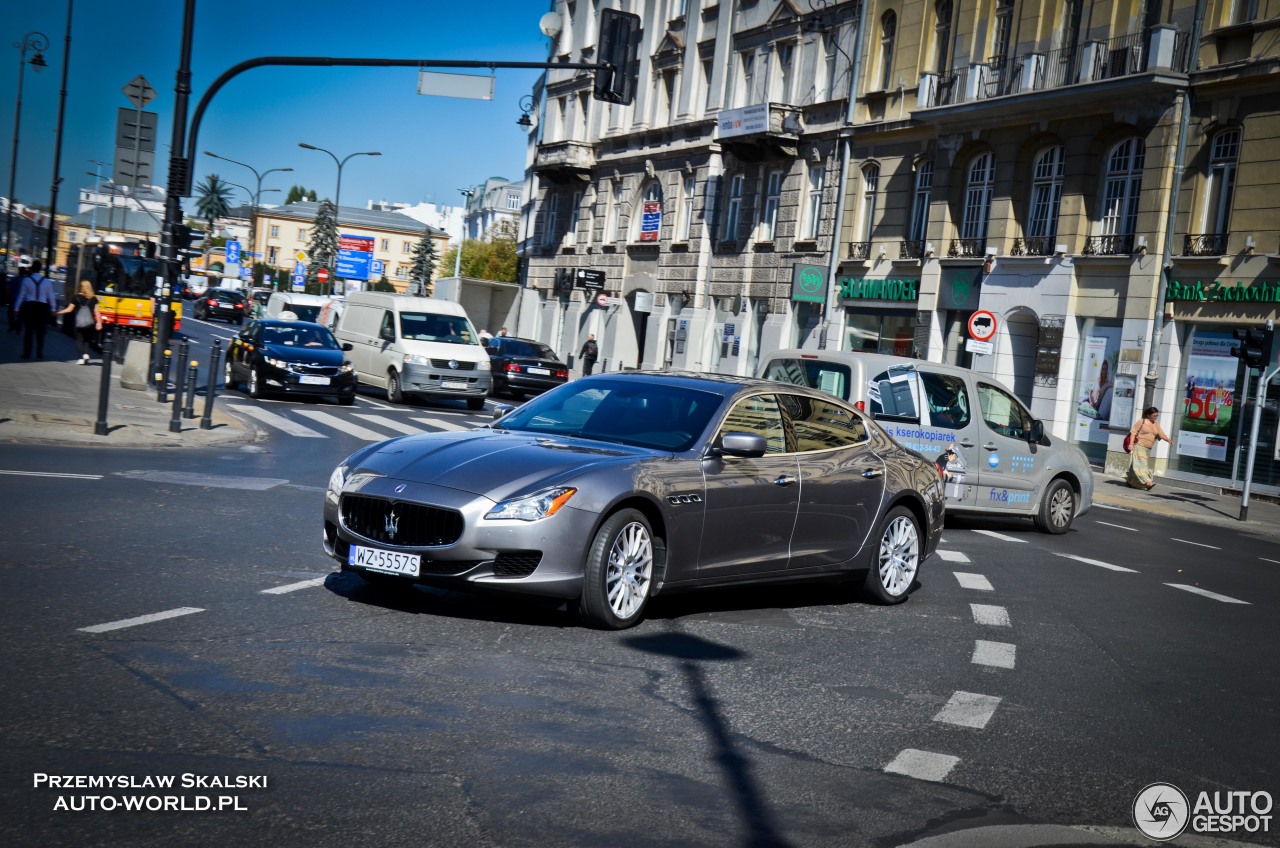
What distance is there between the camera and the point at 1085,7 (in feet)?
104

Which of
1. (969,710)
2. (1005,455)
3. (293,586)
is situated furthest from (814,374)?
(969,710)

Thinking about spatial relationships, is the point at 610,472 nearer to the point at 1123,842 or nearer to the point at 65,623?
the point at 65,623

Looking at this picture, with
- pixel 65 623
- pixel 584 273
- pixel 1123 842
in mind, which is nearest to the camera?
pixel 1123 842

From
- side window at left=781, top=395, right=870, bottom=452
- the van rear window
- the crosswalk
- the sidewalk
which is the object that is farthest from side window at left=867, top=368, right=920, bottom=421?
the sidewalk

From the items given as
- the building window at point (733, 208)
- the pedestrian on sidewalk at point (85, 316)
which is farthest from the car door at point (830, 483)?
the building window at point (733, 208)

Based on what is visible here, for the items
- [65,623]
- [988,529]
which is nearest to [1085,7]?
[988,529]

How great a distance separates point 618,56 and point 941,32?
1955cm

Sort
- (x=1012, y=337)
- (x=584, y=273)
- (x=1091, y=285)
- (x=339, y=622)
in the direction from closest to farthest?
(x=339, y=622) → (x=1091, y=285) → (x=1012, y=337) → (x=584, y=273)

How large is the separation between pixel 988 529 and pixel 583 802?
43.5 ft

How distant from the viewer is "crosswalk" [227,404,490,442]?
21.5 metres

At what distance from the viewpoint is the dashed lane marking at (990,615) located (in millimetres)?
9781

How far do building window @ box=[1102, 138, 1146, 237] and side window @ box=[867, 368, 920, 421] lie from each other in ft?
55.3

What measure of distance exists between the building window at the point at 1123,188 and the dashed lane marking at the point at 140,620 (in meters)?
26.5

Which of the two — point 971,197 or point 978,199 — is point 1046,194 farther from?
point 971,197
